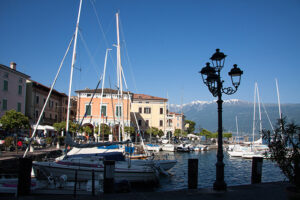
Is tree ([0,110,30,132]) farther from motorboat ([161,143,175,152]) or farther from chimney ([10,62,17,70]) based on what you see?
motorboat ([161,143,175,152])

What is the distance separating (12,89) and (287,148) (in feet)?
126

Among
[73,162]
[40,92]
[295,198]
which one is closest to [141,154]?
[73,162]

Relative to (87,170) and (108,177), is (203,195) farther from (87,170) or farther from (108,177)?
(87,170)

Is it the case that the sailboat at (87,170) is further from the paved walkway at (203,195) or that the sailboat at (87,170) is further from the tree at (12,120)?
the tree at (12,120)

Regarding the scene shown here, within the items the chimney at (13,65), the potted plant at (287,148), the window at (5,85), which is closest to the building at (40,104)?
the chimney at (13,65)

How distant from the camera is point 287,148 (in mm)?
8289

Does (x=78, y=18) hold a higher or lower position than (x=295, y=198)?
higher

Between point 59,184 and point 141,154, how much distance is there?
1541 centimetres

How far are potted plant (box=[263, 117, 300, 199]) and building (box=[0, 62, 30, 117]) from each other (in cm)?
3586

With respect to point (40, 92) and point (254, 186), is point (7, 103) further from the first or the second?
point (254, 186)

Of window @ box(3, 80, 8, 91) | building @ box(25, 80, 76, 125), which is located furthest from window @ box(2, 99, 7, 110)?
building @ box(25, 80, 76, 125)

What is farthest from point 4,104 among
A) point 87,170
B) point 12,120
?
point 87,170

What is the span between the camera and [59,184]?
1217 cm

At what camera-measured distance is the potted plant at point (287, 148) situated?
7863mm
